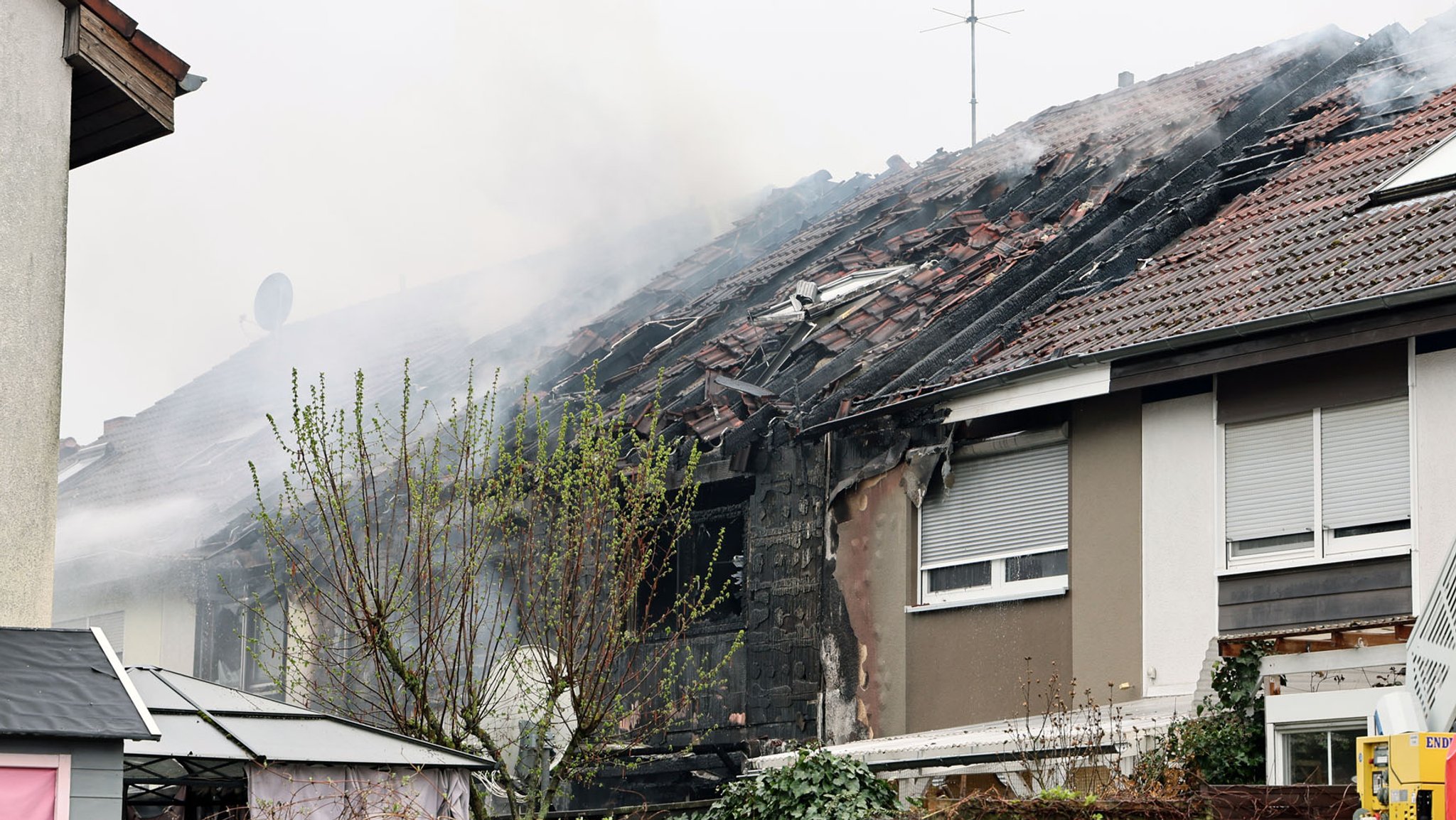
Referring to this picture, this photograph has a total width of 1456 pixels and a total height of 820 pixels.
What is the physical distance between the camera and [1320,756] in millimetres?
11781

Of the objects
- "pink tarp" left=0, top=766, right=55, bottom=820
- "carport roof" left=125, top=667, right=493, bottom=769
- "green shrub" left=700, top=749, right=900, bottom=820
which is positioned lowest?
"green shrub" left=700, top=749, right=900, bottom=820

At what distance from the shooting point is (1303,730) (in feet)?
39.0

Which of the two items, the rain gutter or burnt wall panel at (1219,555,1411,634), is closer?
the rain gutter

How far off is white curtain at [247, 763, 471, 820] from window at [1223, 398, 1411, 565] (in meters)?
6.70

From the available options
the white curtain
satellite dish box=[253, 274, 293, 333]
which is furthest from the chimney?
the white curtain

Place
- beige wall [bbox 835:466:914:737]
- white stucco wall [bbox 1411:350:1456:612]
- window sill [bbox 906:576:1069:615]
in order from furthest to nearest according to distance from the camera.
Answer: beige wall [bbox 835:466:914:737], window sill [bbox 906:576:1069:615], white stucco wall [bbox 1411:350:1456:612]

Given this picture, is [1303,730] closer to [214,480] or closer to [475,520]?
[475,520]

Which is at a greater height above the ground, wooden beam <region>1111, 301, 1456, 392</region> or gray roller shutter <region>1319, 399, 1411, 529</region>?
wooden beam <region>1111, 301, 1456, 392</region>

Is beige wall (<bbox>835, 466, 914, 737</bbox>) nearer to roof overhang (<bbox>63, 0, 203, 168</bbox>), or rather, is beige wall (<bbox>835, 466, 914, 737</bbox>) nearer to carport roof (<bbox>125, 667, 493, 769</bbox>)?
carport roof (<bbox>125, 667, 493, 769</bbox>)

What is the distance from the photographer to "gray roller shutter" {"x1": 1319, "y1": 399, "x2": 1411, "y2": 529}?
510 inches

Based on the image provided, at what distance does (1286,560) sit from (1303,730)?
1.95 metres

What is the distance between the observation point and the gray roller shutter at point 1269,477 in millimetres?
13531

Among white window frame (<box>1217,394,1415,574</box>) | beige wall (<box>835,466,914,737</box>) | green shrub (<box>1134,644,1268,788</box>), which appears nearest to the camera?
green shrub (<box>1134,644,1268,788</box>)

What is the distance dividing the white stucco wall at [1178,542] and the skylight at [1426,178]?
96.8 inches
